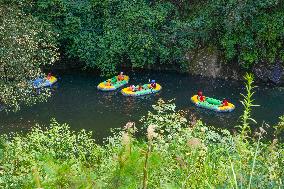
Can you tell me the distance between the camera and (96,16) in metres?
24.8

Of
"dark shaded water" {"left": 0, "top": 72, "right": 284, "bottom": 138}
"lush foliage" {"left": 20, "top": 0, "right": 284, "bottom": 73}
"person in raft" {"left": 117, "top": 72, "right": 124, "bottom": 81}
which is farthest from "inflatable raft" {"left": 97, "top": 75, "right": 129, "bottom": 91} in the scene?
"lush foliage" {"left": 20, "top": 0, "right": 284, "bottom": 73}

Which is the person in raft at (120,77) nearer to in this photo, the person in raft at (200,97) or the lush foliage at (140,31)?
the lush foliage at (140,31)

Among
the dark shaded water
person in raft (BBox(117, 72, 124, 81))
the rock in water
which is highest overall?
the rock in water

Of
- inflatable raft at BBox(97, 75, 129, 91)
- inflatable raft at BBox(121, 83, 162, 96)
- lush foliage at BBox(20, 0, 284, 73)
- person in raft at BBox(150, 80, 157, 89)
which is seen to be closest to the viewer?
inflatable raft at BBox(121, 83, 162, 96)

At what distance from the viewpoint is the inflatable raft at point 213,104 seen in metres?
19.4

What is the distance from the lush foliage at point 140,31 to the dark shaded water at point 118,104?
1.17 meters

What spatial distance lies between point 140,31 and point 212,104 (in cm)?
636

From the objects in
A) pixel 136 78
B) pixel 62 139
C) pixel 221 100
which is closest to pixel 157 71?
pixel 136 78

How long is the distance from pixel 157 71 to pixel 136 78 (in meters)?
1.58

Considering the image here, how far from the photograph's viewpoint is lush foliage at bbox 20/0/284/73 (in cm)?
2316

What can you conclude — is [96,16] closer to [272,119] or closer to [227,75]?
[227,75]

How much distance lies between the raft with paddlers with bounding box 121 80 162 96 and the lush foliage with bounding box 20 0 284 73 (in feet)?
8.57

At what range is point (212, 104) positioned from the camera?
20.1 m

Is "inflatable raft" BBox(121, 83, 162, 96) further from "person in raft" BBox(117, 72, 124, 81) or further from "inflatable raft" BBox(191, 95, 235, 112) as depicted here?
"inflatable raft" BBox(191, 95, 235, 112)
